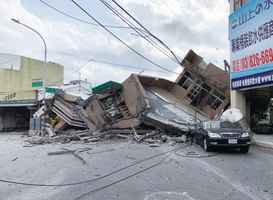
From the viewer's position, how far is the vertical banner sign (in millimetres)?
14690

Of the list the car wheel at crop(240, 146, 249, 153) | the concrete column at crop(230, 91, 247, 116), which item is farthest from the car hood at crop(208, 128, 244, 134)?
the concrete column at crop(230, 91, 247, 116)

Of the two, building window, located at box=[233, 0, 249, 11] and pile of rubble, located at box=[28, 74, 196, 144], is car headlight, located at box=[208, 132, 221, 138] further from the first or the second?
building window, located at box=[233, 0, 249, 11]

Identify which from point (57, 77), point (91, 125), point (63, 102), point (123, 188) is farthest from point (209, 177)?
point (57, 77)

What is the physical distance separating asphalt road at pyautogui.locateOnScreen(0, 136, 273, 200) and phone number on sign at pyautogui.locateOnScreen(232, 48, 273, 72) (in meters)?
5.11

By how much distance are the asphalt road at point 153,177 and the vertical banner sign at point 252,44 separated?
484 centimetres

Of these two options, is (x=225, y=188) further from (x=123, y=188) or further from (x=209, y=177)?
(x=123, y=188)

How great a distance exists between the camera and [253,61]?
15875mm

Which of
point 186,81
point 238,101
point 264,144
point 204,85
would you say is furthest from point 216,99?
point 264,144

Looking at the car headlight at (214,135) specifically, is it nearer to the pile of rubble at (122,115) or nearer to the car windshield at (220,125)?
the car windshield at (220,125)

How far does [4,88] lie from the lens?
46.2 m

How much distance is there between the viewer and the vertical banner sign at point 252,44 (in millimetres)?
14690

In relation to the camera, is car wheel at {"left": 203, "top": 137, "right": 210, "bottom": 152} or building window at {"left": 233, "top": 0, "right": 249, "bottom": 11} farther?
building window at {"left": 233, "top": 0, "right": 249, "bottom": 11}

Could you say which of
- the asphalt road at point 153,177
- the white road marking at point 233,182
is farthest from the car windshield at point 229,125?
the white road marking at point 233,182

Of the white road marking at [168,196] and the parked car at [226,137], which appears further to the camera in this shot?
the parked car at [226,137]
